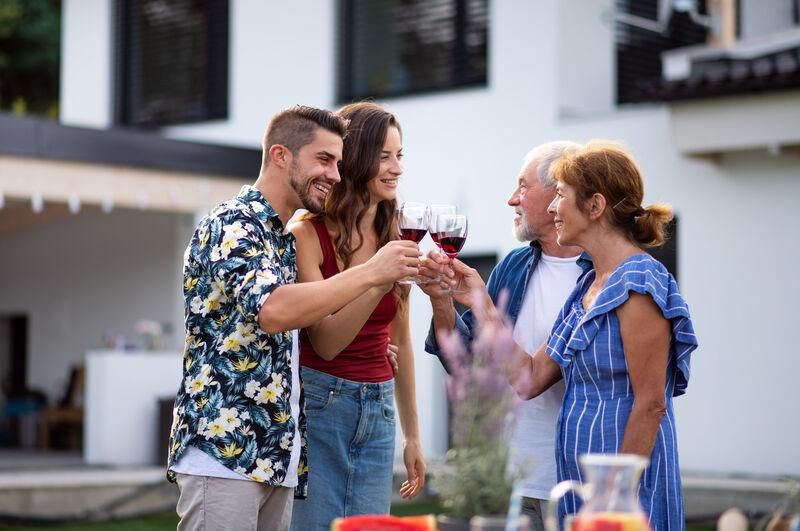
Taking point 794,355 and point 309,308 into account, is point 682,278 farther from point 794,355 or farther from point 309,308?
point 309,308

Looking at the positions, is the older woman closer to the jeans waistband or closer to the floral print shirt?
the jeans waistband

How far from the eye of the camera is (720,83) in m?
8.33

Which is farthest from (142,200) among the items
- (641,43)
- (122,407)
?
(641,43)

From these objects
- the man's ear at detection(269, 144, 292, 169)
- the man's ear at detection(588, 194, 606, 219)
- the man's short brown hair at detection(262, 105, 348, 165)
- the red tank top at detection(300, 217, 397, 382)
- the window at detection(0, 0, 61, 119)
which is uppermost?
the window at detection(0, 0, 61, 119)

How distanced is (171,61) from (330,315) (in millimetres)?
10732

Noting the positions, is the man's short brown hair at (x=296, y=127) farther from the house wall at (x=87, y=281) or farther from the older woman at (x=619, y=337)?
the house wall at (x=87, y=281)

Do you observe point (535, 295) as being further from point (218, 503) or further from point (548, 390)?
point (218, 503)

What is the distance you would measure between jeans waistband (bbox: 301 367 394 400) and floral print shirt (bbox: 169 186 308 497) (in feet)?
1.05

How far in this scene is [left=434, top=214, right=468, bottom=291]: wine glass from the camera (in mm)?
2902

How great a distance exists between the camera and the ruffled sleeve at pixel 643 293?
2.77 m

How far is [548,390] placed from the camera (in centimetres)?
324

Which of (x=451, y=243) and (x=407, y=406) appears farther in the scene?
(x=407, y=406)

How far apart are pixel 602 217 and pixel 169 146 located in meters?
8.16

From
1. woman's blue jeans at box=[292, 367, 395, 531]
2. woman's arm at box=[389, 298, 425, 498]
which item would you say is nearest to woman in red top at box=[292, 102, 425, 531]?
woman's blue jeans at box=[292, 367, 395, 531]
